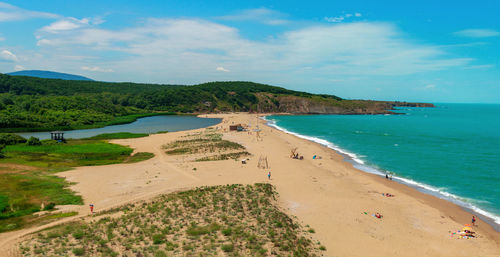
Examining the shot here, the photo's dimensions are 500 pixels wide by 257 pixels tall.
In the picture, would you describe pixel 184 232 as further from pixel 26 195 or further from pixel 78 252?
pixel 26 195

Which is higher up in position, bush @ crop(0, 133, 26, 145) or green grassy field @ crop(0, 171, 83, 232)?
bush @ crop(0, 133, 26, 145)

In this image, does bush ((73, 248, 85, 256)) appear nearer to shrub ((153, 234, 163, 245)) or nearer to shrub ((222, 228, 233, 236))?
shrub ((153, 234, 163, 245))

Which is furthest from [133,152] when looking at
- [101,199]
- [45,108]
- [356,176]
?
[45,108]

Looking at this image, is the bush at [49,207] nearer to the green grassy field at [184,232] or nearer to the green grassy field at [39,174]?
the green grassy field at [39,174]

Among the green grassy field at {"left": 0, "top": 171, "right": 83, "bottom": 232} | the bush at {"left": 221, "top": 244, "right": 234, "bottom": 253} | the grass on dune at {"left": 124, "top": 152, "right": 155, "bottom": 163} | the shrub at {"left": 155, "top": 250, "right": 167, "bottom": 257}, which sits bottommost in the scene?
the green grassy field at {"left": 0, "top": 171, "right": 83, "bottom": 232}

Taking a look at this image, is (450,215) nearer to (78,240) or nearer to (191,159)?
(78,240)

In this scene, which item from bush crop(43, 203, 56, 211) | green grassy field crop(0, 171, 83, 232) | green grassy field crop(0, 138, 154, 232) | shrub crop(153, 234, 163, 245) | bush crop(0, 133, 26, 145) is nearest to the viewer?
shrub crop(153, 234, 163, 245)

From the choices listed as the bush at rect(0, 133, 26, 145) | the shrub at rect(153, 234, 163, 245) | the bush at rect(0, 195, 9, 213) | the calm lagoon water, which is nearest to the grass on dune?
the bush at rect(0, 195, 9, 213)
